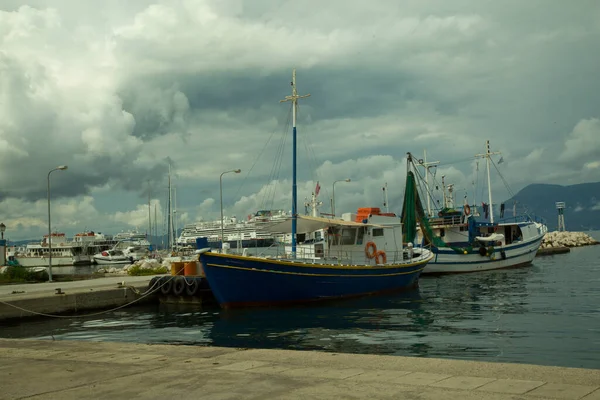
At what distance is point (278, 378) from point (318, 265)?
1733 centimetres

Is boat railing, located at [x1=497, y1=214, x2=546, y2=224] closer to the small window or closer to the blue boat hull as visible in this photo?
the small window

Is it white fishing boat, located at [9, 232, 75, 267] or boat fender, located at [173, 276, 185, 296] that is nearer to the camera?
boat fender, located at [173, 276, 185, 296]

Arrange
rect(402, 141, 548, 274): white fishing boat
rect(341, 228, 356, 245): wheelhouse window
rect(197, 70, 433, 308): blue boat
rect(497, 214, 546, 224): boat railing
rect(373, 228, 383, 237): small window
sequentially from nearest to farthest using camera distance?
rect(197, 70, 433, 308): blue boat < rect(341, 228, 356, 245): wheelhouse window < rect(373, 228, 383, 237): small window < rect(402, 141, 548, 274): white fishing boat < rect(497, 214, 546, 224): boat railing

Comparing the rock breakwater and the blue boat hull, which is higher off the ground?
the blue boat hull

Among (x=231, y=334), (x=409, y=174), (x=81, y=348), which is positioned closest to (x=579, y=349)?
(x=231, y=334)

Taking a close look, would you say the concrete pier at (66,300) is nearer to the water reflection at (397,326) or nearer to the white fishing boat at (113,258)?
the water reflection at (397,326)

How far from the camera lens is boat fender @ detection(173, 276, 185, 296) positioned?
92.7 feet

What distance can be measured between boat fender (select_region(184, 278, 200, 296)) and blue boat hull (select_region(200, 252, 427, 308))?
4279 mm

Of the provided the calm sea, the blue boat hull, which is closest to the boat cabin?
the blue boat hull

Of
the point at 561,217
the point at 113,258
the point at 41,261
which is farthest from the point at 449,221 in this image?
the point at 561,217

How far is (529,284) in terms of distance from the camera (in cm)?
3459

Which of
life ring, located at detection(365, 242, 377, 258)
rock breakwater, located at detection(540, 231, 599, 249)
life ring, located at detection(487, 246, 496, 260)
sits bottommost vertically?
rock breakwater, located at detection(540, 231, 599, 249)

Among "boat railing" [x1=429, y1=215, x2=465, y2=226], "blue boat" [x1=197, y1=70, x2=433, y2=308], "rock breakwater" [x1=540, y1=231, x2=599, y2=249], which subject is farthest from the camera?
"rock breakwater" [x1=540, y1=231, x2=599, y2=249]

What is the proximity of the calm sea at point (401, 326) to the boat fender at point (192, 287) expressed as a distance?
804 millimetres
